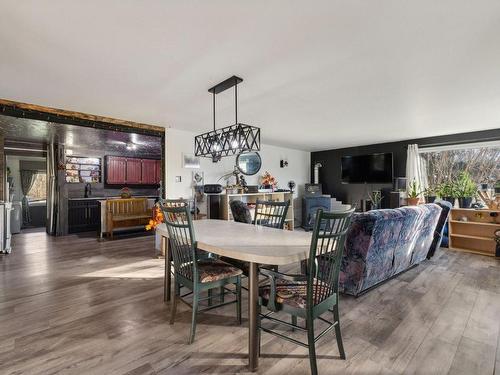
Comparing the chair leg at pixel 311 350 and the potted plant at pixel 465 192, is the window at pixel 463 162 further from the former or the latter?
the chair leg at pixel 311 350

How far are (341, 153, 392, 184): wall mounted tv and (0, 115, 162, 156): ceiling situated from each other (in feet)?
15.8

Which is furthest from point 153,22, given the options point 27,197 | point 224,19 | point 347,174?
point 27,197

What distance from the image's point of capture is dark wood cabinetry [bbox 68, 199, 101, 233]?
6.69 m

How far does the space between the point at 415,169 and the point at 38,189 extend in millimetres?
10651

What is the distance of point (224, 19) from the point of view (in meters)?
1.83

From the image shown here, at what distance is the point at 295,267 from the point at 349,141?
3978mm

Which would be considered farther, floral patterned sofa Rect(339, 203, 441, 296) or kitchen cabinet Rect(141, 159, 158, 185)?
kitchen cabinet Rect(141, 159, 158, 185)

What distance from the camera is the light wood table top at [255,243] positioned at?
64.1 inches

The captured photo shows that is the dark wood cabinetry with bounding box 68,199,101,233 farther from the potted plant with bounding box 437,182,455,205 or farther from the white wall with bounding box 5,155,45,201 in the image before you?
the potted plant with bounding box 437,182,455,205

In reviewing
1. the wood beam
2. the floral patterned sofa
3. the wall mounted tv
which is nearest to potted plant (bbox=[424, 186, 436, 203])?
the wall mounted tv

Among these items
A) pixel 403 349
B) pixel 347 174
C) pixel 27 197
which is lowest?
pixel 403 349

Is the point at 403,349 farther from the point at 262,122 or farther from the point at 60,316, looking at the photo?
the point at 262,122

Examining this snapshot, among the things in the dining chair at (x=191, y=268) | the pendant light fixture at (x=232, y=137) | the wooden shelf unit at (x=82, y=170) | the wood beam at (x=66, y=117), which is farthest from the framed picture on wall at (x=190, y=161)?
the wooden shelf unit at (x=82, y=170)

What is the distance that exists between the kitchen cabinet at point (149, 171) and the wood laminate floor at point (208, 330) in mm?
5038
